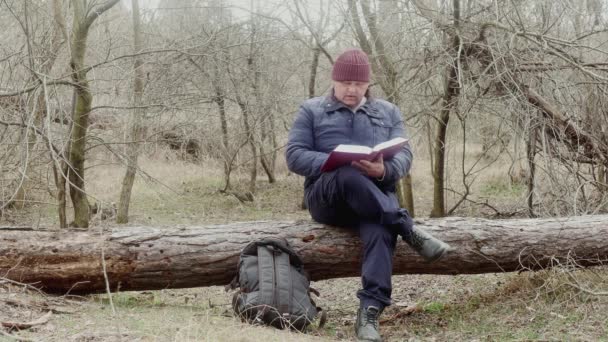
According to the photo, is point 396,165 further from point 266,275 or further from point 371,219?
point 266,275

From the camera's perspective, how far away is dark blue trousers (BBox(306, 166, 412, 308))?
4340mm

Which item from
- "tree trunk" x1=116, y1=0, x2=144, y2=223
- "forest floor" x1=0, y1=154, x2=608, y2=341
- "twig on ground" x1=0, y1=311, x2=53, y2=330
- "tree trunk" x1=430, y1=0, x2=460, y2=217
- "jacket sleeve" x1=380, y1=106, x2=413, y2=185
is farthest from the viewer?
"tree trunk" x1=116, y1=0, x2=144, y2=223

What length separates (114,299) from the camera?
505cm

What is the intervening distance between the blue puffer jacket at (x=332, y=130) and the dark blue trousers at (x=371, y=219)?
0.62 feet

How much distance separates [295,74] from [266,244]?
9.09 meters

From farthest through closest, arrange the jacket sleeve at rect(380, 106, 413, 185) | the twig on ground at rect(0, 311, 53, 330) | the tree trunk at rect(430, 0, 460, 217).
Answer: the tree trunk at rect(430, 0, 460, 217)
the jacket sleeve at rect(380, 106, 413, 185)
the twig on ground at rect(0, 311, 53, 330)

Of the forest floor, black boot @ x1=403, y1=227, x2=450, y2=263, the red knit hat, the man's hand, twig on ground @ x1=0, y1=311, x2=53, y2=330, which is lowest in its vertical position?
the forest floor

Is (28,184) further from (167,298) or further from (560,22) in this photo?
(560,22)

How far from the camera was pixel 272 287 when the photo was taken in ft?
14.4

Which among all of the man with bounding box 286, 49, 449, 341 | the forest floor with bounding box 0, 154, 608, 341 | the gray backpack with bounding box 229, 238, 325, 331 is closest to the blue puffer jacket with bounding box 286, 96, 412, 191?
the man with bounding box 286, 49, 449, 341

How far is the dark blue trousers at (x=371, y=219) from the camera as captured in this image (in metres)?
4.34

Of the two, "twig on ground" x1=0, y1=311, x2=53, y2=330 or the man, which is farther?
the man

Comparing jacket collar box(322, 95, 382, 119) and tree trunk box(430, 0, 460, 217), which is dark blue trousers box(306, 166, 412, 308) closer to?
jacket collar box(322, 95, 382, 119)

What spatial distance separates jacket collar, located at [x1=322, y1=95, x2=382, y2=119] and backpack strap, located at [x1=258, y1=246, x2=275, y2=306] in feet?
3.56
